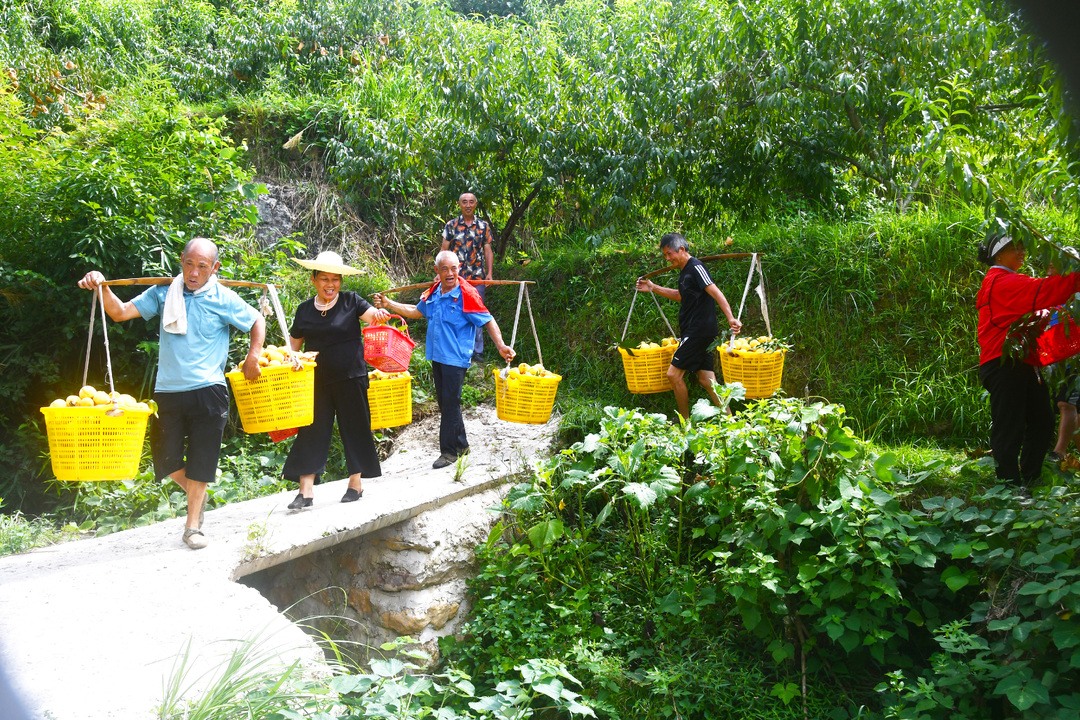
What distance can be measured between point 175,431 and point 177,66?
12.5 m

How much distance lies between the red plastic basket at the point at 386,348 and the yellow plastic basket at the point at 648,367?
1.88 metres

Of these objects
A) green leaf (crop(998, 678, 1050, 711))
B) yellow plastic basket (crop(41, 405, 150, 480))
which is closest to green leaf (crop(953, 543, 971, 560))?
green leaf (crop(998, 678, 1050, 711))

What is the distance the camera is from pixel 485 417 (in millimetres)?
7586

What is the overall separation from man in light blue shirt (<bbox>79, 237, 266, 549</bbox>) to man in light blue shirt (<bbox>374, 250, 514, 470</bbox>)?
155 centimetres

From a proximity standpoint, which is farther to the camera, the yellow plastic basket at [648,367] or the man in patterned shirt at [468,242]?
the man in patterned shirt at [468,242]

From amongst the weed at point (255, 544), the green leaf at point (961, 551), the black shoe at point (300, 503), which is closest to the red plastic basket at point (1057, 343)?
the green leaf at point (961, 551)

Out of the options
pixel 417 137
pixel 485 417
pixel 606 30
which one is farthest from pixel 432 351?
pixel 606 30

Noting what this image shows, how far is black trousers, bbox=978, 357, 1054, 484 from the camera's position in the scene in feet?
13.7

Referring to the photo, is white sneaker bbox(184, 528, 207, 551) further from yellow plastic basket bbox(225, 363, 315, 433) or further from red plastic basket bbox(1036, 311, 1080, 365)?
red plastic basket bbox(1036, 311, 1080, 365)

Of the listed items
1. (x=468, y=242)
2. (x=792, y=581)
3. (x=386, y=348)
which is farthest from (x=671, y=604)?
(x=468, y=242)

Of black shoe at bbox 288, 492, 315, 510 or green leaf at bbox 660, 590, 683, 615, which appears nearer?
green leaf at bbox 660, 590, 683, 615

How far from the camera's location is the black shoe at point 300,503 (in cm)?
493

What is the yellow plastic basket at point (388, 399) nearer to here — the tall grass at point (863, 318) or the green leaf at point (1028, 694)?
the tall grass at point (863, 318)

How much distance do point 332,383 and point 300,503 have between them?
0.84 metres
